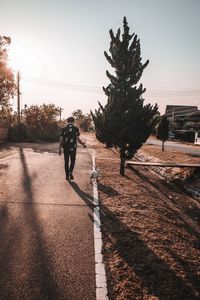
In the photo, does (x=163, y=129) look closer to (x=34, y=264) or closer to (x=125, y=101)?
(x=125, y=101)

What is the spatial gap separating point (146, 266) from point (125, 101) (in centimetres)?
831

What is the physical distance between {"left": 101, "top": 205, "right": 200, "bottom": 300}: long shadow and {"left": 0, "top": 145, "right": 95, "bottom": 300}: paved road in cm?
47

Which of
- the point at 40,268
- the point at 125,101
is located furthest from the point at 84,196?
the point at 125,101

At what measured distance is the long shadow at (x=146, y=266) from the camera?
3264mm

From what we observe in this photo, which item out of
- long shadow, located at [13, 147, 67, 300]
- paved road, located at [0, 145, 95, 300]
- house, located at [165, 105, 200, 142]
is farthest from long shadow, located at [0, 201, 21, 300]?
house, located at [165, 105, 200, 142]

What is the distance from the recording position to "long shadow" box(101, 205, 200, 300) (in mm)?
3264

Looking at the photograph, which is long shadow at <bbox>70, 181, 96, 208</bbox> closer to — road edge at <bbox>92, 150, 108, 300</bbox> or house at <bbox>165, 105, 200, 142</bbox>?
road edge at <bbox>92, 150, 108, 300</bbox>

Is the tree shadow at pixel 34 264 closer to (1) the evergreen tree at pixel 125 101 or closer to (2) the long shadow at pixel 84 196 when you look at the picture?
(2) the long shadow at pixel 84 196

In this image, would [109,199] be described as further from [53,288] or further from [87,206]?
[53,288]

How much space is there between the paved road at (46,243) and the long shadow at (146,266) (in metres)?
0.47

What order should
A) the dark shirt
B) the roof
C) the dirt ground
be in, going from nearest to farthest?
the dirt ground, the dark shirt, the roof

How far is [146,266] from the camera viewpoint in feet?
12.7

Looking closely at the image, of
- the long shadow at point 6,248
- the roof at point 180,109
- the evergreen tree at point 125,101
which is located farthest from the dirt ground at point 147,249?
A: the roof at point 180,109

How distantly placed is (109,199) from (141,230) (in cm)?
225
